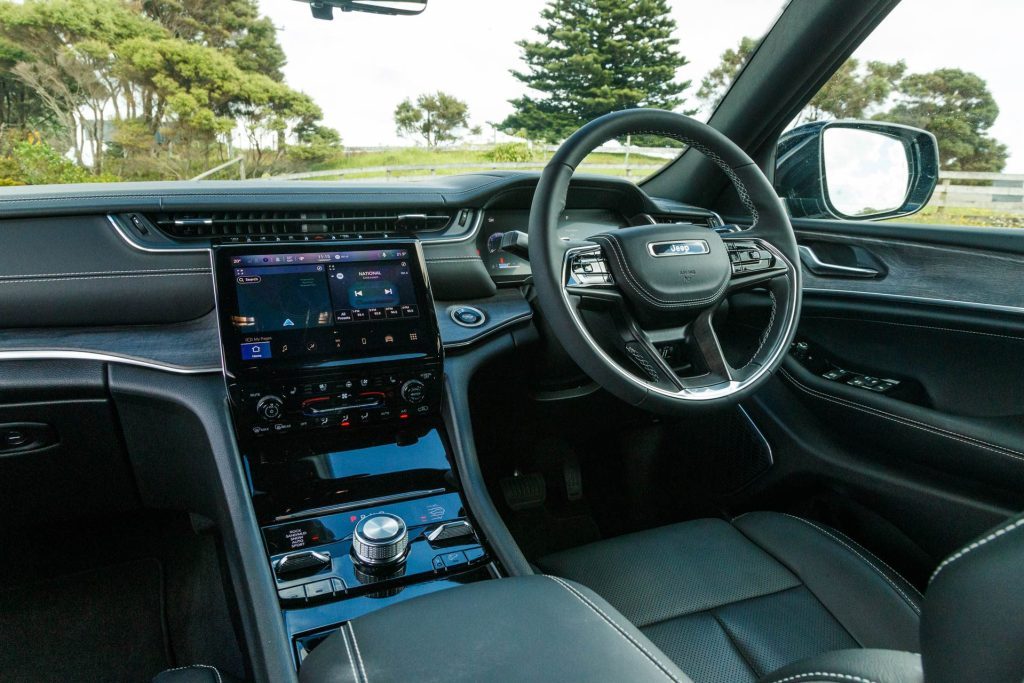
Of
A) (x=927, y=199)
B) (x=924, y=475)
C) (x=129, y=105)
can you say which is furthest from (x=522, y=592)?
(x=129, y=105)

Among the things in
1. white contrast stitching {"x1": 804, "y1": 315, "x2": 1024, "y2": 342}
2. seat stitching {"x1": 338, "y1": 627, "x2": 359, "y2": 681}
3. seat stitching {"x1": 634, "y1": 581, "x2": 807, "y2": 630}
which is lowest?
seat stitching {"x1": 634, "y1": 581, "x2": 807, "y2": 630}

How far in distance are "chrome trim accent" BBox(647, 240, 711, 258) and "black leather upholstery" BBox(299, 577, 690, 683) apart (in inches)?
32.4

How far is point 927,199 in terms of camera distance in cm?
215

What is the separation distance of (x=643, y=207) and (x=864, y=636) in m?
1.45

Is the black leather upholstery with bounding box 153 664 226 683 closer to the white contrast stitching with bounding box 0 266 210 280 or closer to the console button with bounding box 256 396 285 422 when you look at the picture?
the console button with bounding box 256 396 285 422

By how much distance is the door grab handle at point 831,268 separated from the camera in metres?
2.08

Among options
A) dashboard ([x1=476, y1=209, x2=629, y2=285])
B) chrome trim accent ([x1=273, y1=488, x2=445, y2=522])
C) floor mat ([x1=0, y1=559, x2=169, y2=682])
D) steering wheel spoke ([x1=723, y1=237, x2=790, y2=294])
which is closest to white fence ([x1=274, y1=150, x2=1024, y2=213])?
dashboard ([x1=476, y1=209, x2=629, y2=285])

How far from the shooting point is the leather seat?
55.3 inches

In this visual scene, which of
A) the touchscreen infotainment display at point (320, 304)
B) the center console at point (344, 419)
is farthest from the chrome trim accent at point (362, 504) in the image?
the touchscreen infotainment display at point (320, 304)

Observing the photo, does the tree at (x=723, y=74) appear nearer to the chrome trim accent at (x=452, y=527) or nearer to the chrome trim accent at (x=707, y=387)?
the chrome trim accent at (x=707, y=387)

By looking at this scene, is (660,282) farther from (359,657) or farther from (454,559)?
(359,657)

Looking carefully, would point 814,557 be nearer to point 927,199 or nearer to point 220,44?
point 927,199

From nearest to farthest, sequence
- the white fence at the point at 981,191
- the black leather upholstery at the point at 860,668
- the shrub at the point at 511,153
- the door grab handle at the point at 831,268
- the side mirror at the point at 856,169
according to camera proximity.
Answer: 1. the black leather upholstery at the point at 860,668
2. the white fence at the point at 981,191
3. the door grab handle at the point at 831,268
4. the side mirror at the point at 856,169
5. the shrub at the point at 511,153

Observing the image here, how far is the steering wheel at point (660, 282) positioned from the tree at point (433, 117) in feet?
4.33
